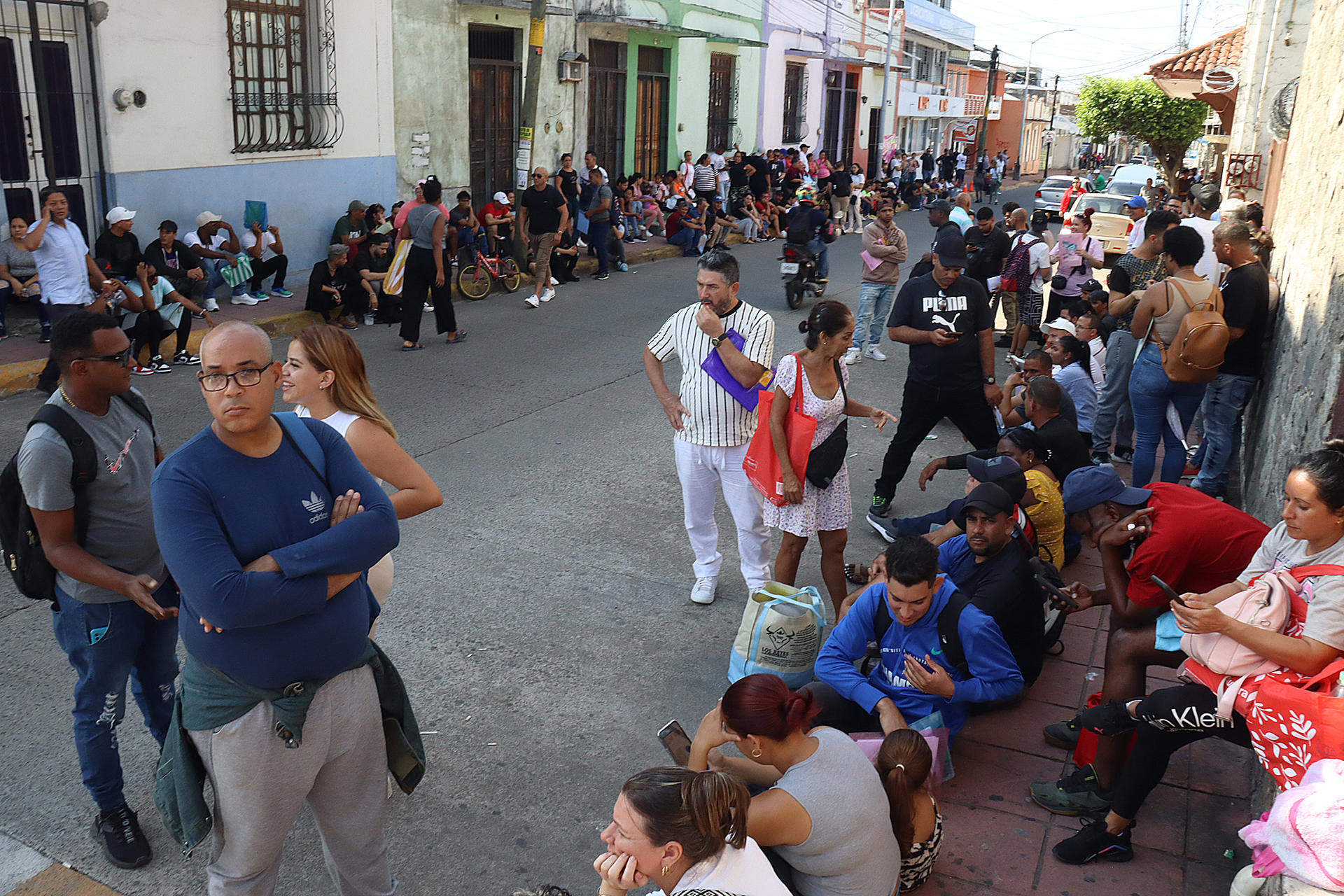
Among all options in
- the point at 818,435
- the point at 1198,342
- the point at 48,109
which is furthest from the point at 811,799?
the point at 48,109

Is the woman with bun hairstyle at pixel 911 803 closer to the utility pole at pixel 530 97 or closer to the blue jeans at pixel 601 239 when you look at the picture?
the utility pole at pixel 530 97

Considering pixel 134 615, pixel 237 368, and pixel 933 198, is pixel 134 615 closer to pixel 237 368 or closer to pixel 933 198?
pixel 237 368

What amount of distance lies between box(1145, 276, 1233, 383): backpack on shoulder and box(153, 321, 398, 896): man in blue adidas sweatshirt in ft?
17.9

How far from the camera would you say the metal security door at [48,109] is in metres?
10.6

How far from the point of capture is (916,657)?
412 centimetres

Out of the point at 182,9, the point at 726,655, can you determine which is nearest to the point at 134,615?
the point at 726,655

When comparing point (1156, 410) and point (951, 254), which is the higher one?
point (951, 254)

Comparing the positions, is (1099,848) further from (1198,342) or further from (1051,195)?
(1051,195)

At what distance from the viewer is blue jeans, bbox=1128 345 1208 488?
275 inches

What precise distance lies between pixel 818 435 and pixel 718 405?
0.51 metres

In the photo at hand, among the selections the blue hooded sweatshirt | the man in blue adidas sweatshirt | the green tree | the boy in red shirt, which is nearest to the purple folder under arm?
the blue hooded sweatshirt

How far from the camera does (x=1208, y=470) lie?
7.16m

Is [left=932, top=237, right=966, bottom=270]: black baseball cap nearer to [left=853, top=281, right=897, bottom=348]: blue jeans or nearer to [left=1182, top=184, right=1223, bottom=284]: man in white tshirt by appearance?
[left=1182, top=184, right=1223, bottom=284]: man in white tshirt

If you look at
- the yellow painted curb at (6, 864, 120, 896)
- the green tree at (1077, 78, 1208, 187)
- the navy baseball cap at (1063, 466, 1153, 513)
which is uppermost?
the green tree at (1077, 78, 1208, 187)
